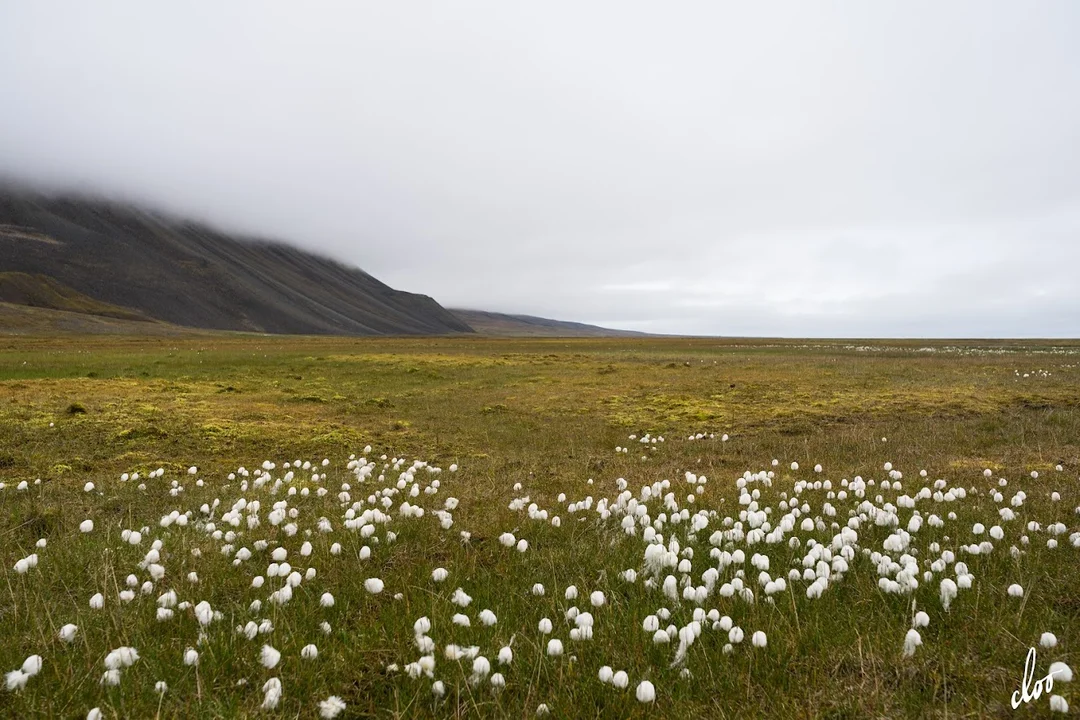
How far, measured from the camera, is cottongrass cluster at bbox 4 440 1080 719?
14.1 feet

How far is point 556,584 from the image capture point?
556cm

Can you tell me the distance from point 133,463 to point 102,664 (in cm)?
1133

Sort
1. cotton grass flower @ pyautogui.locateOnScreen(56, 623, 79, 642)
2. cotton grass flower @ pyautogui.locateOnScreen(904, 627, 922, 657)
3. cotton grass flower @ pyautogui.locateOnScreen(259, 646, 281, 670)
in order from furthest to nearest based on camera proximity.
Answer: cotton grass flower @ pyautogui.locateOnScreen(56, 623, 79, 642) < cotton grass flower @ pyautogui.locateOnScreen(904, 627, 922, 657) < cotton grass flower @ pyautogui.locateOnScreen(259, 646, 281, 670)

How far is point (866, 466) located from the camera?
1201 centimetres

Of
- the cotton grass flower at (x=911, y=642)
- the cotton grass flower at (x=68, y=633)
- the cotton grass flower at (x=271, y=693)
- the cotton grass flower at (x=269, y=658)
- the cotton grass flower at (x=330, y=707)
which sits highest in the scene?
the cotton grass flower at (x=911, y=642)

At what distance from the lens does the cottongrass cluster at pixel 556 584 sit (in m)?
4.31

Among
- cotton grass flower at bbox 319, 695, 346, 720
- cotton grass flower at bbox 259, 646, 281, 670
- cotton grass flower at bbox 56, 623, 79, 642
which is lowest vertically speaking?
cotton grass flower at bbox 56, 623, 79, 642

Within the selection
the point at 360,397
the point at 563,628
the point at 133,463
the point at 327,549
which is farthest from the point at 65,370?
the point at 563,628

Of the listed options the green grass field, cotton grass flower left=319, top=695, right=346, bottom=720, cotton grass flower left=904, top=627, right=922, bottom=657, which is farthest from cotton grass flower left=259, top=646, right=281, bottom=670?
cotton grass flower left=904, top=627, right=922, bottom=657

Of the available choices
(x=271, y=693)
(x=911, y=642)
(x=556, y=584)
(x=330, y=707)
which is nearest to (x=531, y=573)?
(x=556, y=584)

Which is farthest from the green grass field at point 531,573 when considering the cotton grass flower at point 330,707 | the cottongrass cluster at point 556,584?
the cotton grass flower at point 330,707

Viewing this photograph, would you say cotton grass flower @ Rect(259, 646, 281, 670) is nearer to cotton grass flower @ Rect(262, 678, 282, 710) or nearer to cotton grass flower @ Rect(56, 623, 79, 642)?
cotton grass flower @ Rect(262, 678, 282, 710)

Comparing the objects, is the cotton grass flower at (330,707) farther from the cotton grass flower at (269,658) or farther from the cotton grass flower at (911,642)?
the cotton grass flower at (911,642)

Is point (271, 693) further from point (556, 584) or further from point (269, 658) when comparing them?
point (556, 584)
